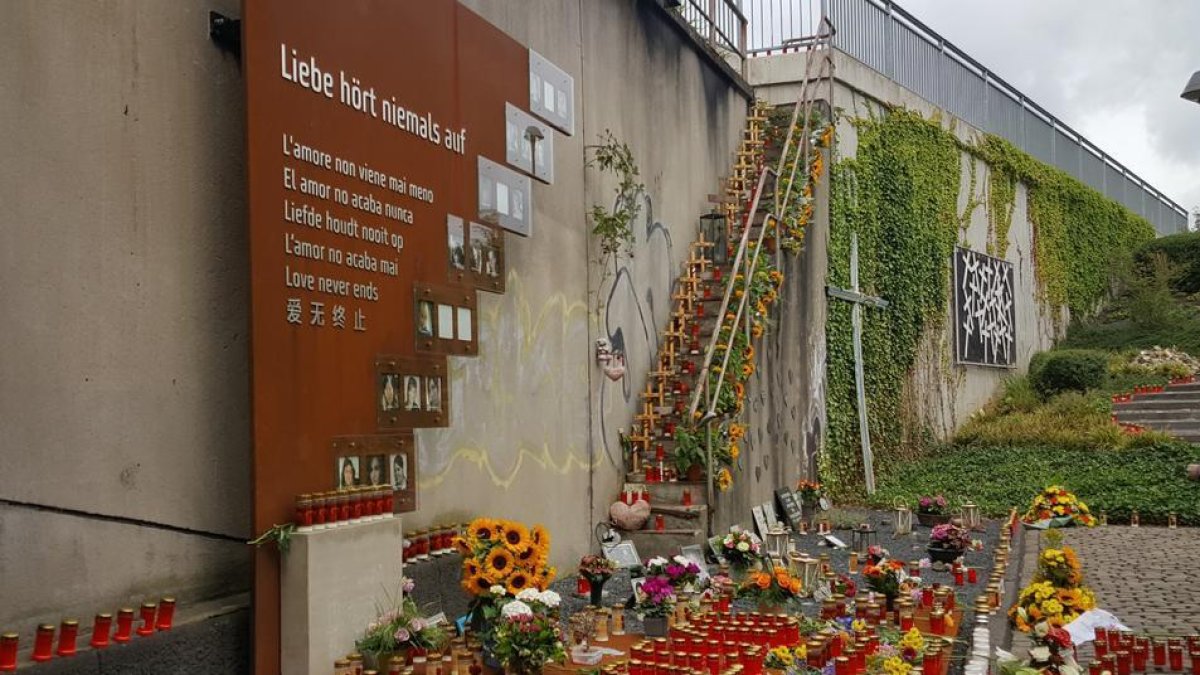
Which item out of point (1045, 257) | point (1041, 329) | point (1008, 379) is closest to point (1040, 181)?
point (1045, 257)

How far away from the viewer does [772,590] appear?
7.67 m

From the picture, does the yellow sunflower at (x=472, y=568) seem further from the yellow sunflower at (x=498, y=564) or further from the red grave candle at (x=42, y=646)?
the red grave candle at (x=42, y=646)

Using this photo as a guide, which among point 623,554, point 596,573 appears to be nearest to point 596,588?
point 596,573

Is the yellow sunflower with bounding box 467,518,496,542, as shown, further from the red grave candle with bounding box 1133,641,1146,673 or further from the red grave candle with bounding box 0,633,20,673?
the red grave candle with bounding box 1133,641,1146,673

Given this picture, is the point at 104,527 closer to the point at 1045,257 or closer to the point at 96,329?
the point at 96,329

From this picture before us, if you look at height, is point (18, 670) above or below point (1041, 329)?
below

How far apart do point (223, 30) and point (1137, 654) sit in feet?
20.4

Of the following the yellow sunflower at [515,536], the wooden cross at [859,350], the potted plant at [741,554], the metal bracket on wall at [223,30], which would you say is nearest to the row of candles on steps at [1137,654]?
the potted plant at [741,554]

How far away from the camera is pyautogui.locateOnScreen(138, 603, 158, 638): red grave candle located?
495cm

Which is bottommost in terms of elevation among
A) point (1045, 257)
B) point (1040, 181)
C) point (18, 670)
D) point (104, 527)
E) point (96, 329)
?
point (18, 670)

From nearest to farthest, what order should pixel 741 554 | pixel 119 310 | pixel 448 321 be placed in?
pixel 119 310, pixel 448 321, pixel 741 554

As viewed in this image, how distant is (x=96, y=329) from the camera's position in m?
5.05

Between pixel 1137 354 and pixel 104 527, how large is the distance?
77.1 feet

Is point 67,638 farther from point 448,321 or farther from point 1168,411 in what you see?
point 1168,411
